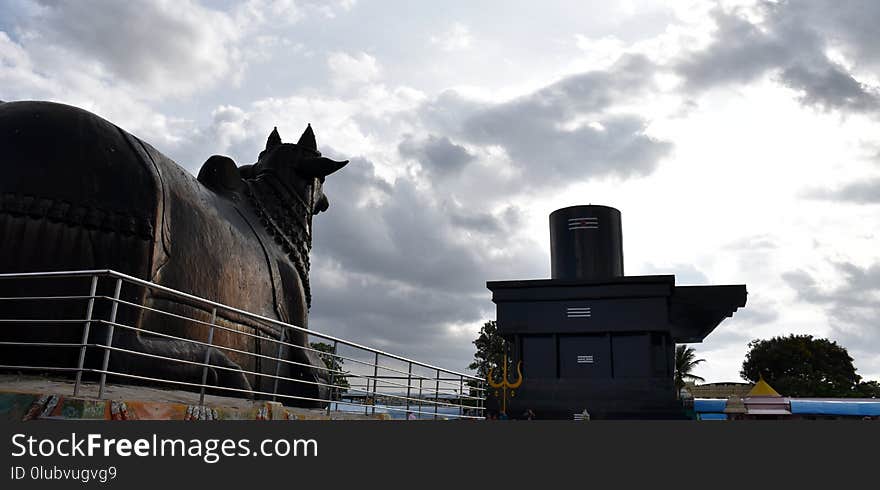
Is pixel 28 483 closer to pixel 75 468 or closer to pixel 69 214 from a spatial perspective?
A: pixel 75 468

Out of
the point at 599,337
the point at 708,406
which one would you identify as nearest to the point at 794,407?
the point at 708,406

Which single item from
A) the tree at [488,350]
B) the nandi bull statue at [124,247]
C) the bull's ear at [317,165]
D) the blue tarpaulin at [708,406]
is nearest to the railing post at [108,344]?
the nandi bull statue at [124,247]

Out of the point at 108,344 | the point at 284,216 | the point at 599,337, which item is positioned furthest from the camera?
the point at 599,337

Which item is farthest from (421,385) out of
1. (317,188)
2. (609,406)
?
(609,406)

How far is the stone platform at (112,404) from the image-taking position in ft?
13.2

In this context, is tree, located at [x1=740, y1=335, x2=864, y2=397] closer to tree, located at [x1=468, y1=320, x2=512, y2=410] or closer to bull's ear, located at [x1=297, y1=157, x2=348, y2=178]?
tree, located at [x1=468, y1=320, x2=512, y2=410]

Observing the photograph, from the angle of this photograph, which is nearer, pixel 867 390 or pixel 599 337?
pixel 599 337

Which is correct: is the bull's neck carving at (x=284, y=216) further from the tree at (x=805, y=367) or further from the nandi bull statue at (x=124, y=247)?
the tree at (x=805, y=367)

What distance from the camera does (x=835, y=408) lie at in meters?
25.8

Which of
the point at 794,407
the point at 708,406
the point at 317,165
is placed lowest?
the point at 794,407

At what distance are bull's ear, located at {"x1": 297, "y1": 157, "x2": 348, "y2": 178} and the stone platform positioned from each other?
3.86m

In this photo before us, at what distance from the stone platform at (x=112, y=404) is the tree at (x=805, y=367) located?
45.5 metres

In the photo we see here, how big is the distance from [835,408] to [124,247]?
26.5 metres

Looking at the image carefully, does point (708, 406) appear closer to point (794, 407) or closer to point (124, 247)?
point (794, 407)
